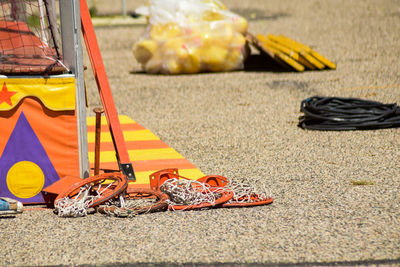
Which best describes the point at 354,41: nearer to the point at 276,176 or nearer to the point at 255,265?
the point at 276,176

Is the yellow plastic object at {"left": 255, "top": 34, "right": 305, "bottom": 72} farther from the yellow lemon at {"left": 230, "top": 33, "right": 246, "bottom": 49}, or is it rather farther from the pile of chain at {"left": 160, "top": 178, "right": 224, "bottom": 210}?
the pile of chain at {"left": 160, "top": 178, "right": 224, "bottom": 210}

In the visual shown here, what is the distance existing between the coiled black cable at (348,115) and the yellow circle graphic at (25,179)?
2.95 m

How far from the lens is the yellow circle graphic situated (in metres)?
4.02

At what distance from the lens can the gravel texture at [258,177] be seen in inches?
125

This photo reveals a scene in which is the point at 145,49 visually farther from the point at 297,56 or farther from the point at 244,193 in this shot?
the point at 244,193

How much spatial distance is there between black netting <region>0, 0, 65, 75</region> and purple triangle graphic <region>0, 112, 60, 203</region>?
13.6 inches

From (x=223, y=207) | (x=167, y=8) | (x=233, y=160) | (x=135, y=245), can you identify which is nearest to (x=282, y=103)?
(x=233, y=160)

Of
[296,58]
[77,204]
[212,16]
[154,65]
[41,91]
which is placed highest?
[41,91]

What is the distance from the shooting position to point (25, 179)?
404 centimetres

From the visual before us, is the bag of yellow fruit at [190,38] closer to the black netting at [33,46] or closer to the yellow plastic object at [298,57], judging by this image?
the yellow plastic object at [298,57]

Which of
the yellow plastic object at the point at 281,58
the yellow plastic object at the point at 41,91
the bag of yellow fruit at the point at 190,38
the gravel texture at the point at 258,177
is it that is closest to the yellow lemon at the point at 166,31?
the bag of yellow fruit at the point at 190,38

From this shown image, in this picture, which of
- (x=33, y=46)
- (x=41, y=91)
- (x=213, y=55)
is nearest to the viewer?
(x=41, y=91)

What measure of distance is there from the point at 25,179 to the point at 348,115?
3398mm

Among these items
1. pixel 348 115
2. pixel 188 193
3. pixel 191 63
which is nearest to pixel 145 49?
pixel 191 63
